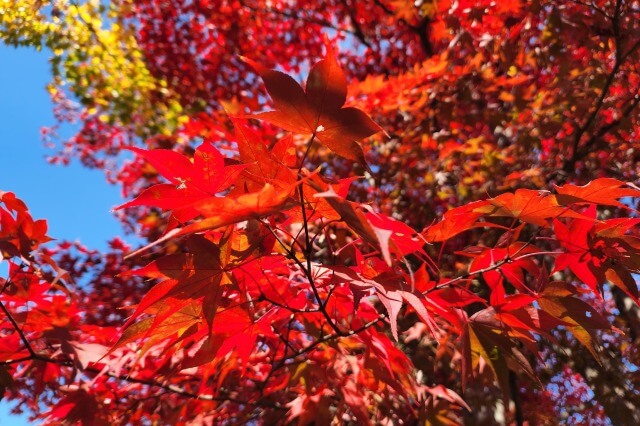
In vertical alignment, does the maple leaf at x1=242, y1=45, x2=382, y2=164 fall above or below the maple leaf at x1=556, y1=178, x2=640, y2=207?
above

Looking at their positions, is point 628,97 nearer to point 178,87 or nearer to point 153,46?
point 178,87

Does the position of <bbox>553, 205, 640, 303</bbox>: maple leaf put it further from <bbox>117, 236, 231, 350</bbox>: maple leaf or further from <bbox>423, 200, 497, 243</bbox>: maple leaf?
<bbox>117, 236, 231, 350</bbox>: maple leaf

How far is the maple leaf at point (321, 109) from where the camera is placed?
2.31 feet

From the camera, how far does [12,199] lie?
1.30 meters

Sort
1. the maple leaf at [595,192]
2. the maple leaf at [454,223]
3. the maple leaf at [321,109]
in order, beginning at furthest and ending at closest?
1. the maple leaf at [454,223]
2. the maple leaf at [595,192]
3. the maple leaf at [321,109]

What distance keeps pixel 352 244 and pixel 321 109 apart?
1.47ft

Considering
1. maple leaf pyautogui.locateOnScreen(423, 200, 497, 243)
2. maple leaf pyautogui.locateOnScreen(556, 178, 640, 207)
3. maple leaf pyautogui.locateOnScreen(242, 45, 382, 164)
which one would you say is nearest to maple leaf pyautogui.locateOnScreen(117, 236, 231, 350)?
maple leaf pyautogui.locateOnScreen(242, 45, 382, 164)

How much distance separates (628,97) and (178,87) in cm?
646

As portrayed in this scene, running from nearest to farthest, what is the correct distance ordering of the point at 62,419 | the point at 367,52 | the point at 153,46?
the point at 62,419 < the point at 367,52 < the point at 153,46

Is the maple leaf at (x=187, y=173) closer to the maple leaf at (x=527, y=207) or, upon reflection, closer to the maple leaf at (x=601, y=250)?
the maple leaf at (x=527, y=207)

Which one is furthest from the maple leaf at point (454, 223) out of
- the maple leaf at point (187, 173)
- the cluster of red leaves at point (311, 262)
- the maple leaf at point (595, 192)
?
the maple leaf at point (187, 173)

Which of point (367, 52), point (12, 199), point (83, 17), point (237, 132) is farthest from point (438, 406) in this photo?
point (83, 17)

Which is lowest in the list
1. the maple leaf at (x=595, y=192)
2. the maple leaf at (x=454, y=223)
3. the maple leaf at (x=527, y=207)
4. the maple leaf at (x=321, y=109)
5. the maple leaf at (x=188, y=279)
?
the maple leaf at (x=595, y=192)

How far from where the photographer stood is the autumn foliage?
2.54 ft
